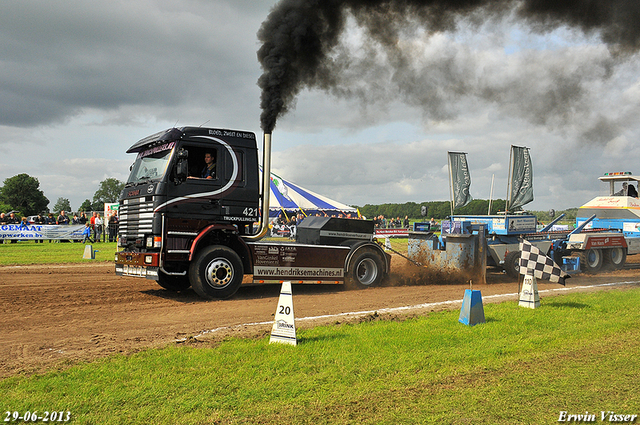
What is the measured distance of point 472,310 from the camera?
7664mm

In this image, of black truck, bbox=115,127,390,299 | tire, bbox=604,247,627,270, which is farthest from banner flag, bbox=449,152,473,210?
black truck, bbox=115,127,390,299

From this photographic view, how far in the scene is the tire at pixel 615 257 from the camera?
55.8ft

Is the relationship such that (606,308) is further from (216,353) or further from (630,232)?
(630,232)

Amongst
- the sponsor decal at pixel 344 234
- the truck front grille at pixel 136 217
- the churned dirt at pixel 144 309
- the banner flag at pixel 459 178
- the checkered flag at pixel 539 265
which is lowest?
the churned dirt at pixel 144 309

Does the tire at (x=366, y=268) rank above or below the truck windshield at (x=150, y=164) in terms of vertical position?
below

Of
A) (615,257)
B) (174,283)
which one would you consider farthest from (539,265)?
(615,257)

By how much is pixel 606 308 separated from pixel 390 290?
181 inches

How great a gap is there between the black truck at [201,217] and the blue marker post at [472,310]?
4.24 m

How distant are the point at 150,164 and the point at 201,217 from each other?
1.55 m

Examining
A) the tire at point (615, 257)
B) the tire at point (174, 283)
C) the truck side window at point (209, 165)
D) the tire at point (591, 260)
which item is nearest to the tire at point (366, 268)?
the tire at point (174, 283)

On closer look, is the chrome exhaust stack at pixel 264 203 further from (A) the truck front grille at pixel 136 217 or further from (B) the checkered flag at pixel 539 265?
(B) the checkered flag at pixel 539 265

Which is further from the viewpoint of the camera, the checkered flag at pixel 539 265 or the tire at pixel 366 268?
the tire at pixel 366 268

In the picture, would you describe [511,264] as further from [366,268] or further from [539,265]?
[366,268]

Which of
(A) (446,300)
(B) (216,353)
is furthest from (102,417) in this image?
(A) (446,300)
